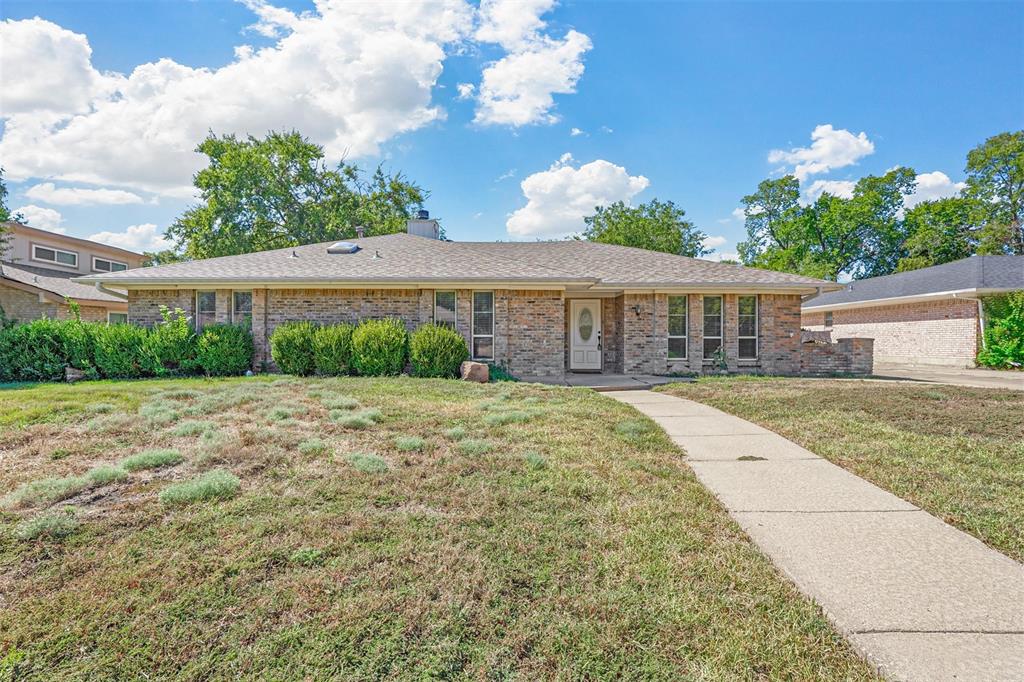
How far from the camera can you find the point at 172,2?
8.80 metres

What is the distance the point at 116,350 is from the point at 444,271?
7.66m

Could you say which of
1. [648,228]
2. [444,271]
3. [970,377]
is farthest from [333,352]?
[648,228]

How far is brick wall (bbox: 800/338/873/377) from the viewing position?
492 inches

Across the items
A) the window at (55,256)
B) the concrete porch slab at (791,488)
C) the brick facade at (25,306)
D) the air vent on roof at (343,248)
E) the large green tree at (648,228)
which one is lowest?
the concrete porch slab at (791,488)

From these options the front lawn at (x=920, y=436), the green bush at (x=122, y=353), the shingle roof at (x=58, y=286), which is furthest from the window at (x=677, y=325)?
the shingle roof at (x=58, y=286)

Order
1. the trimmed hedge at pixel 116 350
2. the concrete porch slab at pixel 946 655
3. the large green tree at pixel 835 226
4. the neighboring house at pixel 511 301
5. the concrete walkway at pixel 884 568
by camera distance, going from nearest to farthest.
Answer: the concrete porch slab at pixel 946 655, the concrete walkway at pixel 884 568, the trimmed hedge at pixel 116 350, the neighboring house at pixel 511 301, the large green tree at pixel 835 226

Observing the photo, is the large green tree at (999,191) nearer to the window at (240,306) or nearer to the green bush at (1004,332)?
the green bush at (1004,332)

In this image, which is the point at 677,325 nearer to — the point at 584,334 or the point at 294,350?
the point at 584,334

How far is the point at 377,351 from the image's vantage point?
34.8ft

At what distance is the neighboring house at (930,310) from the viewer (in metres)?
15.8

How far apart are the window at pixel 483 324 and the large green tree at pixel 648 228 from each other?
20.8 meters

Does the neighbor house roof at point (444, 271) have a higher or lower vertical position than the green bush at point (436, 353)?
higher

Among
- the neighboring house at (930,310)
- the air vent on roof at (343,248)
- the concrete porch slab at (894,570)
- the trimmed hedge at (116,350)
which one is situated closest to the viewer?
the concrete porch slab at (894,570)

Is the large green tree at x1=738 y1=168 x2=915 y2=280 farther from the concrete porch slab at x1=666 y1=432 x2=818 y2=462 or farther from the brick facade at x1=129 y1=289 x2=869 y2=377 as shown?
the concrete porch slab at x1=666 y1=432 x2=818 y2=462
